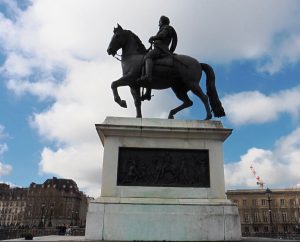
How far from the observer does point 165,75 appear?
37.4ft

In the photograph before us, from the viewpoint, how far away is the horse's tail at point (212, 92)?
451 inches

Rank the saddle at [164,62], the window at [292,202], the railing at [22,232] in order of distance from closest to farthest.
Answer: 1. the saddle at [164,62]
2. the railing at [22,232]
3. the window at [292,202]

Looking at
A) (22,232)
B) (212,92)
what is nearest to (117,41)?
(212,92)

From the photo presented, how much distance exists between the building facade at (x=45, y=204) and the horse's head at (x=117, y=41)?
3350 inches

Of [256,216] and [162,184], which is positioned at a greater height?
[256,216]

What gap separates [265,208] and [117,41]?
369 ft

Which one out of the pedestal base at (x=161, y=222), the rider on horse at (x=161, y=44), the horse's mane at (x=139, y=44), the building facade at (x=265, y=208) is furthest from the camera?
the building facade at (x=265, y=208)

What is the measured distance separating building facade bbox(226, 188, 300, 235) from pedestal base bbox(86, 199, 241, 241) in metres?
104

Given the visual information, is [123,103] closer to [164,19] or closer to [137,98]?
[137,98]

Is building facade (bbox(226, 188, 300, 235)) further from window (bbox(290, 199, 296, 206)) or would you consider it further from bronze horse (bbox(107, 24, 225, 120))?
bronze horse (bbox(107, 24, 225, 120))

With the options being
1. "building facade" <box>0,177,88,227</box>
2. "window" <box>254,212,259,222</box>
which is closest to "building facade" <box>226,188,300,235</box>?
"window" <box>254,212,259,222</box>

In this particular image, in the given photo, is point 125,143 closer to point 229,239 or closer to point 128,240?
point 128,240

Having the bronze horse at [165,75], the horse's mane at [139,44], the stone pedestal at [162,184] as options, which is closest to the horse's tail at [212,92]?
the bronze horse at [165,75]

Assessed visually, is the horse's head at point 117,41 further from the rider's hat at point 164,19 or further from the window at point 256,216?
the window at point 256,216
